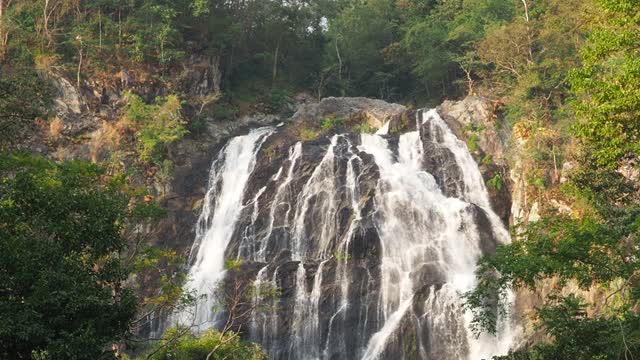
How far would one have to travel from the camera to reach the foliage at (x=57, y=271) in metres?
9.52

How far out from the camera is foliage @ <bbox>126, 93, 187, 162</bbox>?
28438 millimetres

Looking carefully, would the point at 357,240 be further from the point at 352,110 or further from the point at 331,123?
the point at 352,110

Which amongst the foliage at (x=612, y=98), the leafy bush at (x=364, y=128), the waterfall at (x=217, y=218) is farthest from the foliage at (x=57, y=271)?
the leafy bush at (x=364, y=128)

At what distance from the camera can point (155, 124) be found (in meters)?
28.9

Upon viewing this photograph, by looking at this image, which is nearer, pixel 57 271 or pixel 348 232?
pixel 57 271

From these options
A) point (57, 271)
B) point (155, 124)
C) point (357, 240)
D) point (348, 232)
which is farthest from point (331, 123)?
point (57, 271)

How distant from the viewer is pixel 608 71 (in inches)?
884

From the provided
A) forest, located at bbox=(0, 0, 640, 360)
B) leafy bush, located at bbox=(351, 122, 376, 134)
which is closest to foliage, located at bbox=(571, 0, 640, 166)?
forest, located at bbox=(0, 0, 640, 360)

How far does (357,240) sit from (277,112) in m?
14.9

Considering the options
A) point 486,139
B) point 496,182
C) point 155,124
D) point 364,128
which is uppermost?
point 364,128

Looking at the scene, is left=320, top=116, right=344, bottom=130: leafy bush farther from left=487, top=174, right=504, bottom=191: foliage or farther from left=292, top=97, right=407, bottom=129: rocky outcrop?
left=487, top=174, right=504, bottom=191: foliage

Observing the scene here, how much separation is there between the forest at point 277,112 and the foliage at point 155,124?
9 cm

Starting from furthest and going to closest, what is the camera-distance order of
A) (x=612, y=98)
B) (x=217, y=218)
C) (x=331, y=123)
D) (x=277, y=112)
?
(x=277, y=112) → (x=331, y=123) → (x=217, y=218) → (x=612, y=98)

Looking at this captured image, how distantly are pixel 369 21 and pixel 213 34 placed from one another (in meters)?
12.1
